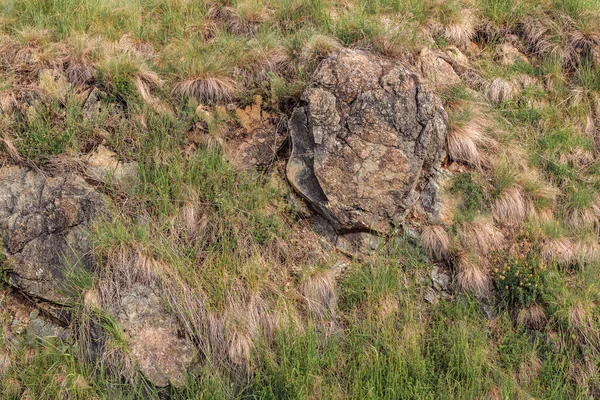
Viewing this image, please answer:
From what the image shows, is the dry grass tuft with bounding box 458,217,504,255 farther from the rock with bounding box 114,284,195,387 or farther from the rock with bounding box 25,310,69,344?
the rock with bounding box 25,310,69,344

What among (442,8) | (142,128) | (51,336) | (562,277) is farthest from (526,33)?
Answer: (51,336)

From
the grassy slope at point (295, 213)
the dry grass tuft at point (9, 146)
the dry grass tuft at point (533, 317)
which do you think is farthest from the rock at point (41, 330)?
the dry grass tuft at point (533, 317)

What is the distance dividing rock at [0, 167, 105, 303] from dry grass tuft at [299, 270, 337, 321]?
1.77 meters

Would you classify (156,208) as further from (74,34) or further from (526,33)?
(526,33)

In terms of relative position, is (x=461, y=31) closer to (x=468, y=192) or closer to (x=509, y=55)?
(x=509, y=55)

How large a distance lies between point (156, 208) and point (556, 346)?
3.51m

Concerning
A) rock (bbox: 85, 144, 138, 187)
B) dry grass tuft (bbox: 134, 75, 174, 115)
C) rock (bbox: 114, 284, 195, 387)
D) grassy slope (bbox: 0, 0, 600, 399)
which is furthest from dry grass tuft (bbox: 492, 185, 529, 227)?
rock (bbox: 85, 144, 138, 187)

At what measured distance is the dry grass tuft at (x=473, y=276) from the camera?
5375 millimetres

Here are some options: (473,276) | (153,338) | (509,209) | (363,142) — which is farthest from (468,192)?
(153,338)

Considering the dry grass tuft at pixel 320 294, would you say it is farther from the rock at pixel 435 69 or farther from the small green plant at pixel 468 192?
the rock at pixel 435 69

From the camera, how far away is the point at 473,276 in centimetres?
541

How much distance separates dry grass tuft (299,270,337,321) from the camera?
507cm

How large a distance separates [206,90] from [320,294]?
2.35 m

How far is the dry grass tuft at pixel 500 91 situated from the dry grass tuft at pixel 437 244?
206 centimetres
